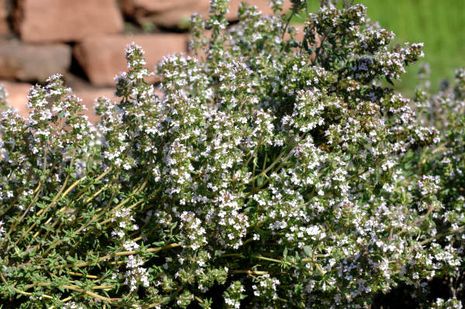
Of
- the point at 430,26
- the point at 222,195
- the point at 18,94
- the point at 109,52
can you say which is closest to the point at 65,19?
the point at 109,52

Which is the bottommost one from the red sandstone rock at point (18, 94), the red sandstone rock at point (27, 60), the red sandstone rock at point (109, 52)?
the red sandstone rock at point (18, 94)

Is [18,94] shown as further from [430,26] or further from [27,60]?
[430,26]

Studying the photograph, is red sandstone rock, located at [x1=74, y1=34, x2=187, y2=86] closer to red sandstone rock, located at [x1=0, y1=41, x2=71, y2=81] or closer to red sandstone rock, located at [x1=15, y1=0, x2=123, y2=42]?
red sandstone rock, located at [x1=15, y1=0, x2=123, y2=42]

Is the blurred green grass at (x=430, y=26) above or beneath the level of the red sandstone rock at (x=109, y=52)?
above

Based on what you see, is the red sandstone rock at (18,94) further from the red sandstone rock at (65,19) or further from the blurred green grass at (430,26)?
the blurred green grass at (430,26)

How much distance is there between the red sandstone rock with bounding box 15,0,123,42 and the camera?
6074 millimetres

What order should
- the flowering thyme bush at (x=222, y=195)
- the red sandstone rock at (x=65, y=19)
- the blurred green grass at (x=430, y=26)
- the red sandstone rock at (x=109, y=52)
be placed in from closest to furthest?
the flowering thyme bush at (x=222, y=195) < the red sandstone rock at (x=65, y=19) < the red sandstone rock at (x=109, y=52) < the blurred green grass at (x=430, y=26)

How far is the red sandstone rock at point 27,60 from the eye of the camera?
612 cm

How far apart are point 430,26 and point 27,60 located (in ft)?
11.9

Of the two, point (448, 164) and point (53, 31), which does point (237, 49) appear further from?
point (53, 31)

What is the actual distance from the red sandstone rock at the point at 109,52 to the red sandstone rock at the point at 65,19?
0.08 meters

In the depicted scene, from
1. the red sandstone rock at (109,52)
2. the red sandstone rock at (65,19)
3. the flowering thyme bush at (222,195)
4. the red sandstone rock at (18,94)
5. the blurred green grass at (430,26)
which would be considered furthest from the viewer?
the blurred green grass at (430,26)

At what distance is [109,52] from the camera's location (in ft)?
20.4

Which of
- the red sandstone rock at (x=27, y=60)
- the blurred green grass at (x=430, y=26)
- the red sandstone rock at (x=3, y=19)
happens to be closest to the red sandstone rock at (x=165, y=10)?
the red sandstone rock at (x=27, y=60)
